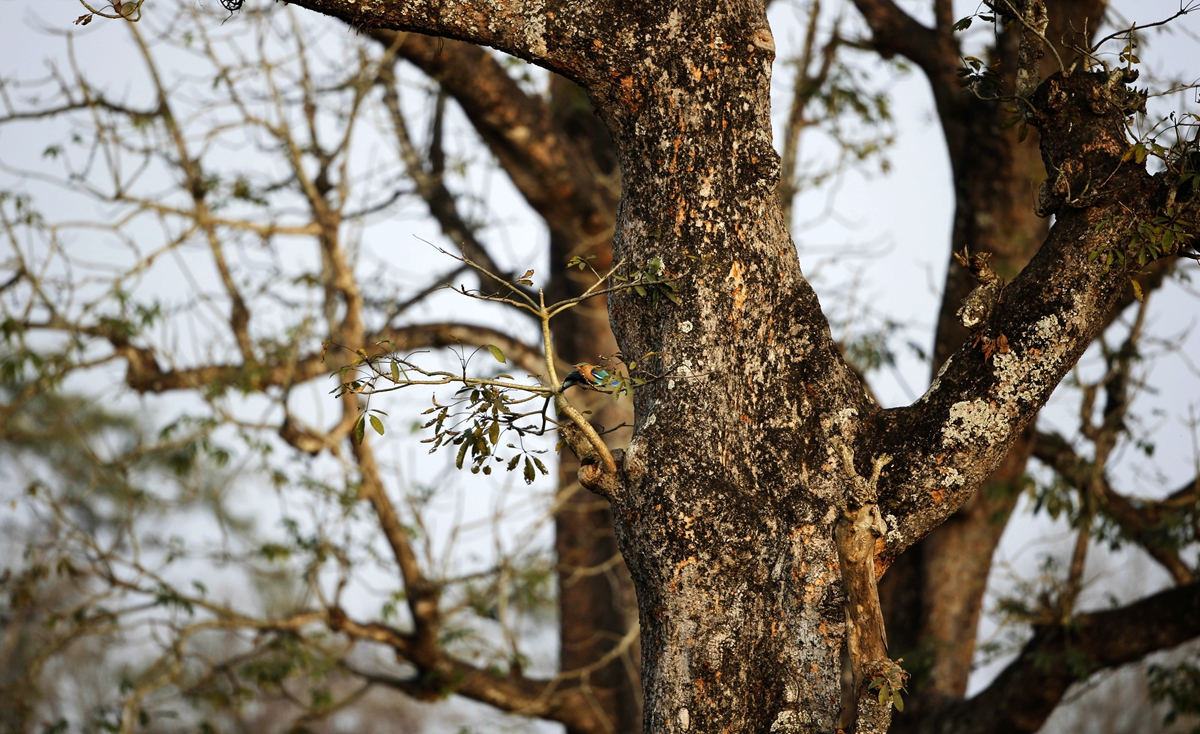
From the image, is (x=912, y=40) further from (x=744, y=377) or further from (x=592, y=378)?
(x=592, y=378)

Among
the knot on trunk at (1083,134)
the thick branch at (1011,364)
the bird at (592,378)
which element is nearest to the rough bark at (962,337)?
the knot on trunk at (1083,134)

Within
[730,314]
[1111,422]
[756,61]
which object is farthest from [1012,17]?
[1111,422]

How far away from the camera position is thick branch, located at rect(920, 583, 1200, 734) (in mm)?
4668

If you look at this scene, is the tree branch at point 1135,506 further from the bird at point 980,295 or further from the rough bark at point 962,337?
the bird at point 980,295

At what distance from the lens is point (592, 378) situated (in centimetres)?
216

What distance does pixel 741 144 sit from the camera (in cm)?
230

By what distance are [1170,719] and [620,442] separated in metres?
3.32

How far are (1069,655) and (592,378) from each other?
3.63 m

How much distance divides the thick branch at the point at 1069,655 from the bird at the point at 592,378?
3595 millimetres

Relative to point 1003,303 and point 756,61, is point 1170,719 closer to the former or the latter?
point 1003,303

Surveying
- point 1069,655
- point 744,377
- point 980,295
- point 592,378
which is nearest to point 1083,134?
point 980,295

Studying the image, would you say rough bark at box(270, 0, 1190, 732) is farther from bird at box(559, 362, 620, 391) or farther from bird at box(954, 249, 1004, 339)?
bird at box(559, 362, 620, 391)

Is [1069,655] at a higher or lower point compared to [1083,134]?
lower

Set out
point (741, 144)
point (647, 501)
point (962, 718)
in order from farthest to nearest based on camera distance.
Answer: point (962, 718) → point (741, 144) → point (647, 501)
